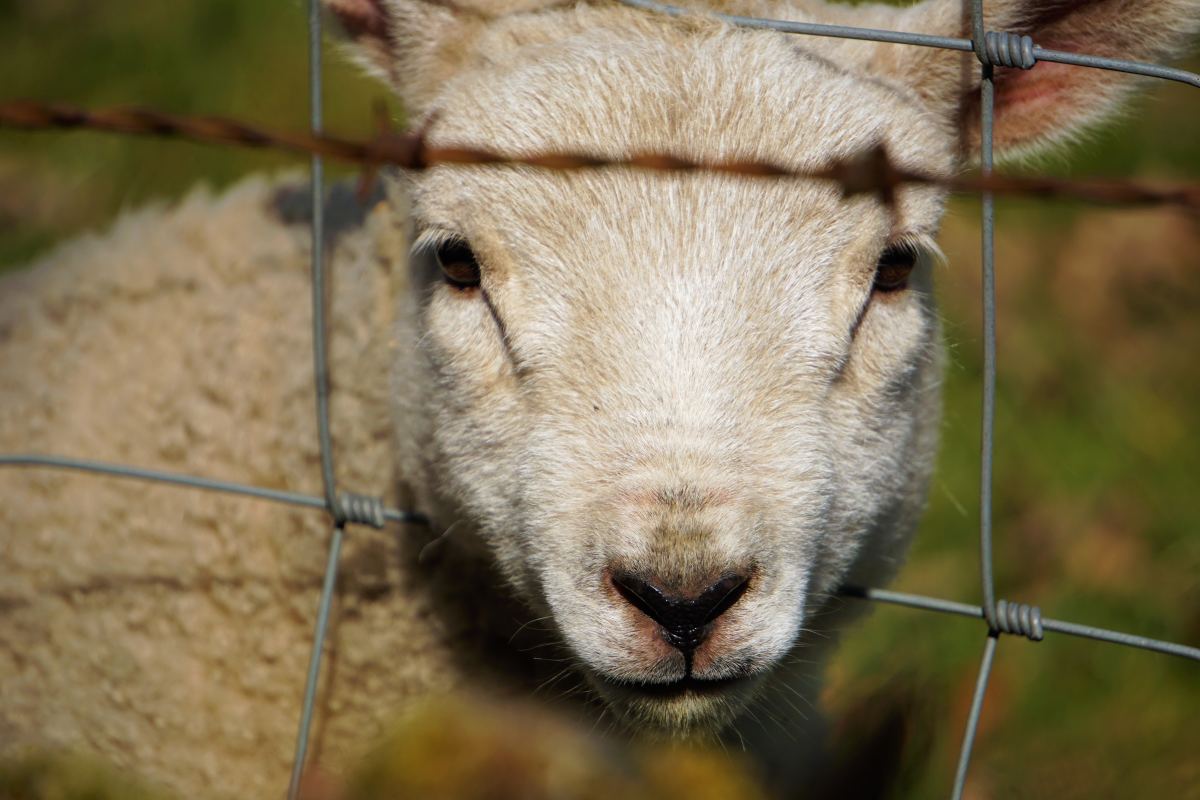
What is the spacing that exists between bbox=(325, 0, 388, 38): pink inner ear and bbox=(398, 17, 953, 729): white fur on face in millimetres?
468

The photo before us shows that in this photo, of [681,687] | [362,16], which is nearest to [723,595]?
[681,687]

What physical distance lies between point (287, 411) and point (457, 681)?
2.56 feet

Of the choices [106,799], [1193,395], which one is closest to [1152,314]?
[1193,395]

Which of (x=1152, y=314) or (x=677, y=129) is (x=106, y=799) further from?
(x=1152, y=314)

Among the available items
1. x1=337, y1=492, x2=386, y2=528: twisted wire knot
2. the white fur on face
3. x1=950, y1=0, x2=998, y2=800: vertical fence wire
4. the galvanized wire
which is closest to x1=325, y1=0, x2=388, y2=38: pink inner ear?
the white fur on face

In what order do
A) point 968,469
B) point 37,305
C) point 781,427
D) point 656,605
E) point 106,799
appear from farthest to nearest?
point 968,469, point 37,305, point 106,799, point 781,427, point 656,605

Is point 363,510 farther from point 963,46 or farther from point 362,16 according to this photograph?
point 963,46

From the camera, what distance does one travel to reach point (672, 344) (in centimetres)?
233

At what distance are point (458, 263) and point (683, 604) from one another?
0.96 metres

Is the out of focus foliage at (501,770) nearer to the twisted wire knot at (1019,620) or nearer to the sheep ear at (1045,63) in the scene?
the twisted wire knot at (1019,620)

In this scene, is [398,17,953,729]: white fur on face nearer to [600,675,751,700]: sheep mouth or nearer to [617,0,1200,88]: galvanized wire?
[600,675,751,700]: sheep mouth

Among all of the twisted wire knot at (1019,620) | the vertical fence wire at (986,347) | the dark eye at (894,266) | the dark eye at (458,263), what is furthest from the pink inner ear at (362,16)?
the twisted wire knot at (1019,620)

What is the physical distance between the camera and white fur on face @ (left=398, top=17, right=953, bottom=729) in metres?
2.25

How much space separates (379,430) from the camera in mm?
3135
